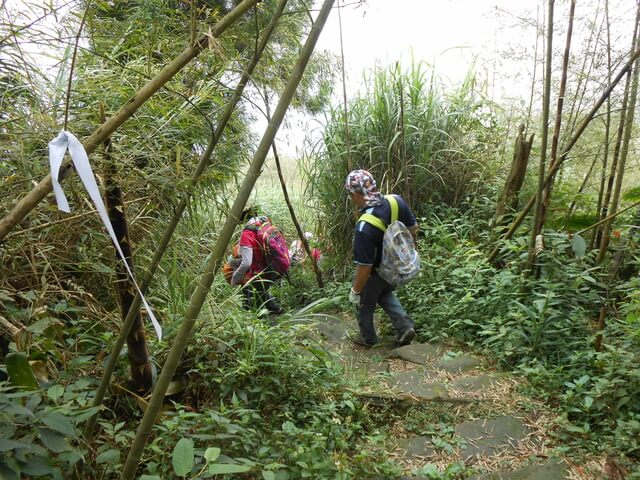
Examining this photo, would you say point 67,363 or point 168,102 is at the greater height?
point 168,102

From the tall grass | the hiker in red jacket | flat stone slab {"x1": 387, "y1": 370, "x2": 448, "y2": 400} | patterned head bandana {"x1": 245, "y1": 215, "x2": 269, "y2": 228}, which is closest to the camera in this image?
flat stone slab {"x1": 387, "y1": 370, "x2": 448, "y2": 400}

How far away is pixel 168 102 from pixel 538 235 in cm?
271

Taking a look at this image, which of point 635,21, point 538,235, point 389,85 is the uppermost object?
point 635,21

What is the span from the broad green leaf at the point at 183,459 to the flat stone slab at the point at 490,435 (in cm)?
160

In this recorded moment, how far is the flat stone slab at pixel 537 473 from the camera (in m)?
1.88

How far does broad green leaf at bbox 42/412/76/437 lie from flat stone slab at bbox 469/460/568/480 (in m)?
1.72

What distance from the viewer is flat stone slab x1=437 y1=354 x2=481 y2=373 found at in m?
2.99

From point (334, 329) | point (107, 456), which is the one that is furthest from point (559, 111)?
point (107, 456)

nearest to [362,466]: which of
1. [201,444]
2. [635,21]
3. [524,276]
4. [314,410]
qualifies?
[314,410]

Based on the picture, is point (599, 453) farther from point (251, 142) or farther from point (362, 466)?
point (251, 142)

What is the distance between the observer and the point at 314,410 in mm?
2191

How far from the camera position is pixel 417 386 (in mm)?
2768

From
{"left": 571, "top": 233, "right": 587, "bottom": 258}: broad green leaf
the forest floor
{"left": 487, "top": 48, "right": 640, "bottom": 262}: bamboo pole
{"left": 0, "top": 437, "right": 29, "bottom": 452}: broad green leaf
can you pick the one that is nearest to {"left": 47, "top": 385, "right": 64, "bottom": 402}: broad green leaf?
{"left": 0, "top": 437, "right": 29, "bottom": 452}: broad green leaf

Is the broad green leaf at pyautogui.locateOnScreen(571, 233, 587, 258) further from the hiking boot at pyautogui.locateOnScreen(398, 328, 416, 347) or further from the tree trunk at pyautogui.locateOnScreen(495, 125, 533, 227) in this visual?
the hiking boot at pyautogui.locateOnScreen(398, 328, 416, 347)
